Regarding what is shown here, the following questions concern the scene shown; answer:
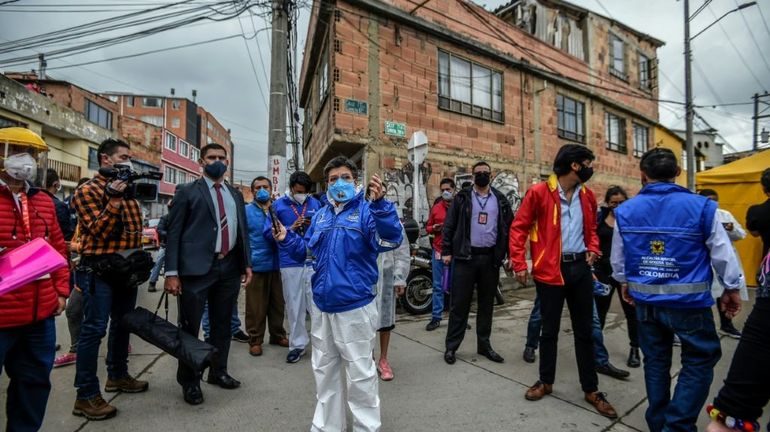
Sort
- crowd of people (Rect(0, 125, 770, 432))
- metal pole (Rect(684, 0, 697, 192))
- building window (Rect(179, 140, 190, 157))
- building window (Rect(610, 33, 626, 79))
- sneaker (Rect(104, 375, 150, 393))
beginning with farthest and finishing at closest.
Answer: building window (Rect(179, 140, 190, 157))
building window (Rect(610, 33, 626, 79))
metal pole (Rect(684, 0, 697, 192))
sneaker (Rect(104, 375, 150, 393))
crowd of people (Rect(0, 125, 770, 432))

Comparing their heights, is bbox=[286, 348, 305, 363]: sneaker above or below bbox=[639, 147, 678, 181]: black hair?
below

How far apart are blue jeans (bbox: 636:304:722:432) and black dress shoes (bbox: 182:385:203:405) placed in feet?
10.7

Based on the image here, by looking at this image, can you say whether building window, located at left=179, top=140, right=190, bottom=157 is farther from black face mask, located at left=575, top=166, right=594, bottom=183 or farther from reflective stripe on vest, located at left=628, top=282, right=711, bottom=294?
reflective stripe on vest, located at left=628, top=282, right=711, bottom=294

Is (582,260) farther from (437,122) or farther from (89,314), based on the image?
(437,122)

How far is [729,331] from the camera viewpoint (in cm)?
487

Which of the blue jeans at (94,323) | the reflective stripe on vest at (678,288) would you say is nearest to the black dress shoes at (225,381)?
the blue jeans at (94,323)

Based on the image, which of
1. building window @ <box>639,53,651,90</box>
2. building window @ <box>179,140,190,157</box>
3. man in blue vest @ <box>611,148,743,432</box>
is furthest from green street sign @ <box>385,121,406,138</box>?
building window @ <box>179,140,190,157</box>

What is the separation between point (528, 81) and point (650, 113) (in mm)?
8830

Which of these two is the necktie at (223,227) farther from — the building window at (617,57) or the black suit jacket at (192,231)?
the building window at (617,57)

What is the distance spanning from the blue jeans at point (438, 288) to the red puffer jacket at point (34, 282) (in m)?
4.17

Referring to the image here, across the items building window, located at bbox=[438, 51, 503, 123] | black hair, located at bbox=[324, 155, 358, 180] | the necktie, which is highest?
building window, located at bbox=[438, 51, 503, 123]

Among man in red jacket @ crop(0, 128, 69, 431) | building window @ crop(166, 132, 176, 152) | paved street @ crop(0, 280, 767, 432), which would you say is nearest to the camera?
man in red jacket @ crop(0, 128, 69, 431)

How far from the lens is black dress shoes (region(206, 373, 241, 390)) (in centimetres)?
331

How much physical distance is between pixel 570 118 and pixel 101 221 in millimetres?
13720
